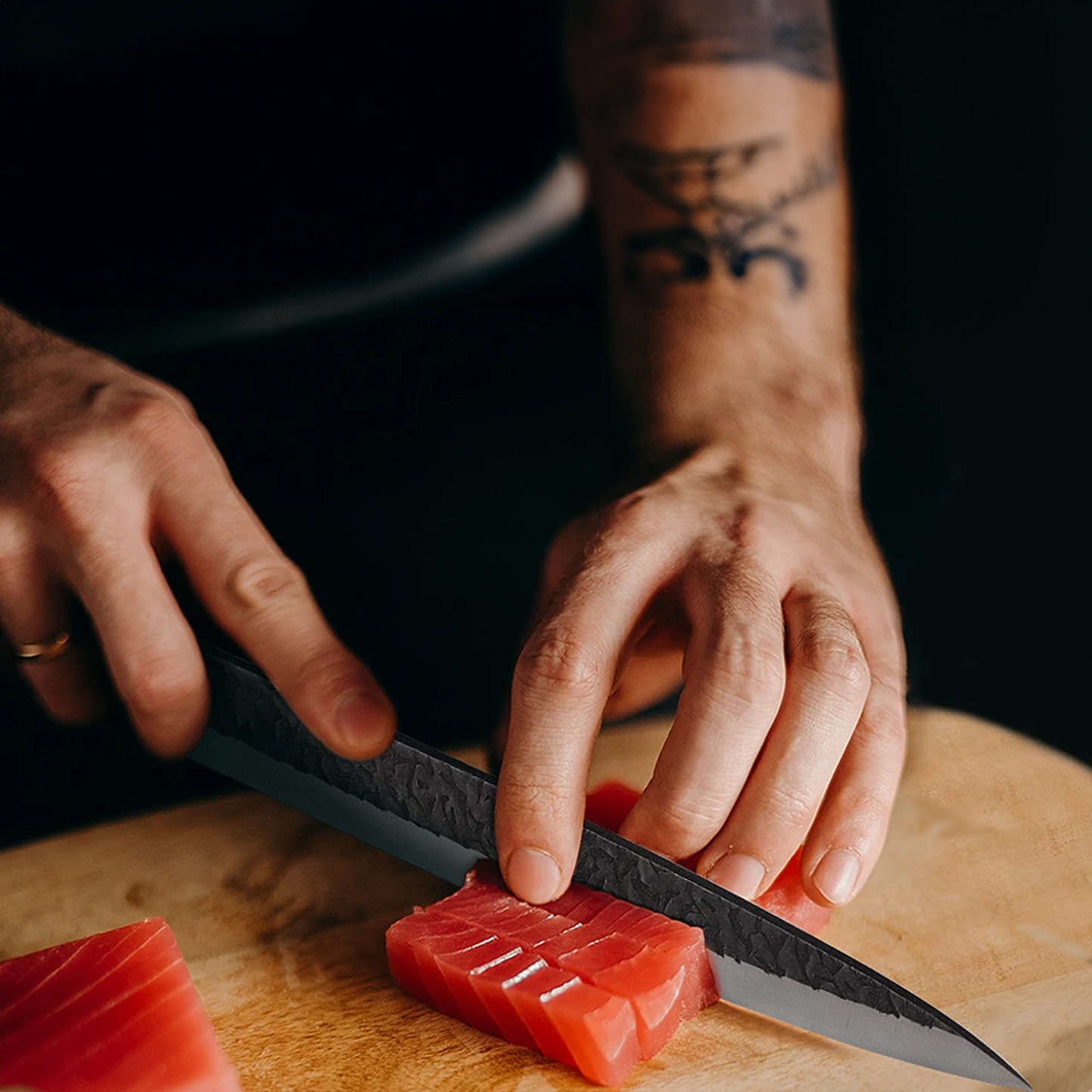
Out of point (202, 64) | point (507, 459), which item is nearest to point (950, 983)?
point (507, 459)

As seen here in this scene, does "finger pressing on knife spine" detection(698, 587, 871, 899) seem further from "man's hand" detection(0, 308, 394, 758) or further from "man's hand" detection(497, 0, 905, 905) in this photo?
"man's hand" detection(0, 308, 394, 758)

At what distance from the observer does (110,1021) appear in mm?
1355

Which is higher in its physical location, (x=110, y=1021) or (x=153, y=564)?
(x=153, y=564)

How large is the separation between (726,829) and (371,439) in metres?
1.12

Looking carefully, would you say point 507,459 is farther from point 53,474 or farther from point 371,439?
point 53,474

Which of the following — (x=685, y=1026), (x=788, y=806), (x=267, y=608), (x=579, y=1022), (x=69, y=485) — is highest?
(x=69, y=485)

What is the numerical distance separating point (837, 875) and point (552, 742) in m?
0.35

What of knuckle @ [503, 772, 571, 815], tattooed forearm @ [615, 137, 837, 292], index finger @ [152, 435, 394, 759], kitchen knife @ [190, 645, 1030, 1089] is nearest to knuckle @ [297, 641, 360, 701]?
index finger @ [152, 435, 394, 759]

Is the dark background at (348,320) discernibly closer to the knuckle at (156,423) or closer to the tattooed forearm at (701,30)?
the tattooed forearm at (701,30)

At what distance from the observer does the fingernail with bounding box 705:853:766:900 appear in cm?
140

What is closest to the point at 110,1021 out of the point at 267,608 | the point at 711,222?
the point at 267,608

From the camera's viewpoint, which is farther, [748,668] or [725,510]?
[725,510]

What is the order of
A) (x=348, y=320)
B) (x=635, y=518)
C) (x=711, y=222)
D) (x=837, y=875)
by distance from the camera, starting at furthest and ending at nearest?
(x=348, y=320) → (x=711, y=222) → (x=635, y=518) → (x=837, y=875)

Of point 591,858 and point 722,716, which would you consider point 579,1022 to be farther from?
point 722,716
